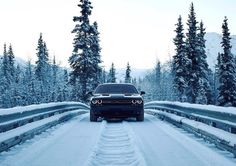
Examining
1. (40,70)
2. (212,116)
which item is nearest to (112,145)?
(212,116)

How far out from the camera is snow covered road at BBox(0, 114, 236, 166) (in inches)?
268

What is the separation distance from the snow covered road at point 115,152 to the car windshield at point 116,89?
19.1ft

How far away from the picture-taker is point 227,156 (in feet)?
24.3

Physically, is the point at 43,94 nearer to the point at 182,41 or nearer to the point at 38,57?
the point at 38,57

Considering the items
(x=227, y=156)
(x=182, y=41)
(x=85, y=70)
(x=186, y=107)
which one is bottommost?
(x=227, y=156)

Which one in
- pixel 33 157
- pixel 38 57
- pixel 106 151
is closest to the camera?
pixel 33 157

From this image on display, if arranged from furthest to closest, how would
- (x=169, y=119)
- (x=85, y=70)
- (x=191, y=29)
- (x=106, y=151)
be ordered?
(x=191, y=29) < (x=85, y=70) < (x=169, y=119) < (x=106, y=151)

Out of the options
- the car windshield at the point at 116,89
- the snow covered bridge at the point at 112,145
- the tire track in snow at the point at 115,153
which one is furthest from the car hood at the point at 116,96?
the tire track in snow at the point at 115,153

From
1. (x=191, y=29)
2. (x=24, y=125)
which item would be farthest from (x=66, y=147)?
(x=191, y=29)

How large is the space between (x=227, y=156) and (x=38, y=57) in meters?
83.1

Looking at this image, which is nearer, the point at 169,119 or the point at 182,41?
the point at 169,119

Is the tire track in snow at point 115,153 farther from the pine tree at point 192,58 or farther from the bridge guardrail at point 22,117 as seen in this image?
the pine tree at point 192,58

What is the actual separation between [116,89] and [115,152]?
8.71 m

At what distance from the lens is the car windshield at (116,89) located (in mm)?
16391
